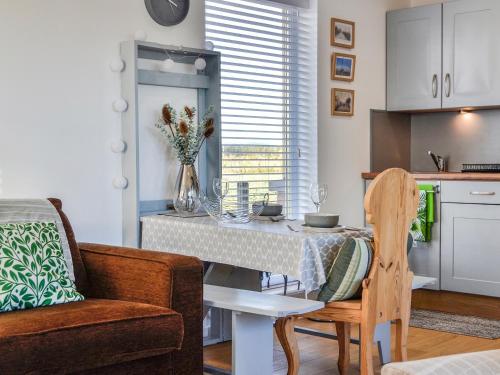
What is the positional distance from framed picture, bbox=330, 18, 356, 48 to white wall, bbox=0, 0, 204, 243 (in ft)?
5.00

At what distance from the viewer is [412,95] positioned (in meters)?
5.48

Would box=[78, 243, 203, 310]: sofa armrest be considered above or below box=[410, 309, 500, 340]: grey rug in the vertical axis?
above

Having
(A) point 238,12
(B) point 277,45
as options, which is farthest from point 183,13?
(B) point 277,45

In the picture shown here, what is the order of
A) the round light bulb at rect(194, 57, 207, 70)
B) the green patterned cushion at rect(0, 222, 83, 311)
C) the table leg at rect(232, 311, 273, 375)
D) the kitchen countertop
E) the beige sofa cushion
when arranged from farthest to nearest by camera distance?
the kitchen countertop, the round light bulb at rect(194, 57, 207, 70), the table leg at rect(232, 311, 273, 375), the green patterned cushion at rect(0, 222, 83, 311), the beige sofa cushion

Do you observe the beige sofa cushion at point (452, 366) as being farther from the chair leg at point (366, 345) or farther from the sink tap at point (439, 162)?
the sink tap at point (439, 162)

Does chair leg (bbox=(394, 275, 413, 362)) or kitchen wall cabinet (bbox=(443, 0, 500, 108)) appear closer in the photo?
chair leg (bbox=(394, 275, 413, 362))

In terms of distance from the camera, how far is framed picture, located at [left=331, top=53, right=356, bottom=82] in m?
5.18

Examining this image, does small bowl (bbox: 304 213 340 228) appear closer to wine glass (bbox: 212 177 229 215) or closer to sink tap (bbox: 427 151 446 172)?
wine glass (bbox: 212 177 229 215)

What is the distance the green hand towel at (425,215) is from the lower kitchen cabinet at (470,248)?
0.08m

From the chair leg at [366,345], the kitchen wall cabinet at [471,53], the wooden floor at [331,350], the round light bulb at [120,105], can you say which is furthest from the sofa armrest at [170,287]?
the kitchen wall cabinet at [471,53]

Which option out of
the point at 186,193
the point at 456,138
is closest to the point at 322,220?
the point at 186,193

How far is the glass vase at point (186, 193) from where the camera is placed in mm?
3906

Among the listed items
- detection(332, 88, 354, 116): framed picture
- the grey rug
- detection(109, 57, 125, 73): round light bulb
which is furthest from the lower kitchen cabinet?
detection(109, 57, 125, 73): round light bulb

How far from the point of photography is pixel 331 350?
392 centimetres
